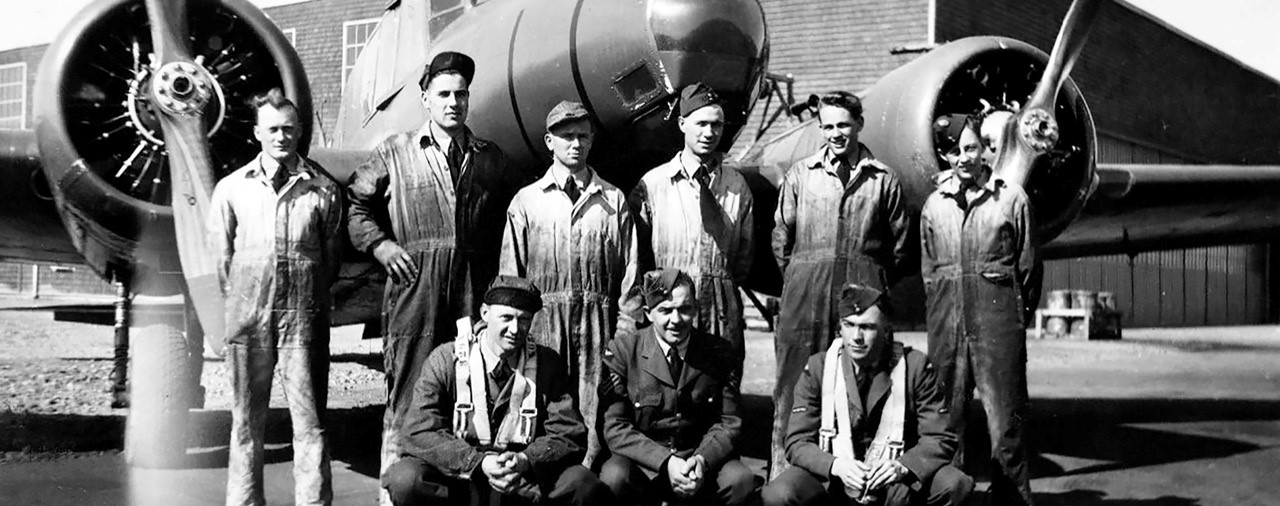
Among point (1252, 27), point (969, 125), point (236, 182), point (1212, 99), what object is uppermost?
point (1212, 99)

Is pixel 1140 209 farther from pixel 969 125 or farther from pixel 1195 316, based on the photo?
pixel 1195 316

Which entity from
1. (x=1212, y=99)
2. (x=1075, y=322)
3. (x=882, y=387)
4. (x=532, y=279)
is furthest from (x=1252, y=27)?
(x=1212, y=99)

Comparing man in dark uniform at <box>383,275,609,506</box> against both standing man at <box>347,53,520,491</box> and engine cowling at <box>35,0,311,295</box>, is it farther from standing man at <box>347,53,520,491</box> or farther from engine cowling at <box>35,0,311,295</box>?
engine cowling at <box>35,0,311,295</box>

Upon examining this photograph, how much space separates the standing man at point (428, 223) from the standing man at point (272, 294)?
0.25 meters

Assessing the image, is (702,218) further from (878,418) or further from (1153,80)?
(1153,80)

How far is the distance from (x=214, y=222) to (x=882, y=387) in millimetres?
2809

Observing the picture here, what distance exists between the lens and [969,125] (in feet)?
18.2

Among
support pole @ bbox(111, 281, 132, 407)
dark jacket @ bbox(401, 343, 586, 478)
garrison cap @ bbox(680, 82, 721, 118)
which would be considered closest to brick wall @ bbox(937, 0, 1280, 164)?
support pole @ bbox(111, 281, 132, 407)

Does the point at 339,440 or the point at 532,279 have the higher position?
the point at 532,279

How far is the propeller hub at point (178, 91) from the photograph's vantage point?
5738mm

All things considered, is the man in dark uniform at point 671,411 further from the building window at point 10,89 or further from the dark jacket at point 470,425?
the building window at point 10,89

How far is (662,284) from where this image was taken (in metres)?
4.28

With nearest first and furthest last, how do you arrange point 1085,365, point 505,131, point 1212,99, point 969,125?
point 969,125, point 505,131, point 1085,365, point 1212,99

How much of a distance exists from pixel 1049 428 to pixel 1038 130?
351cm
